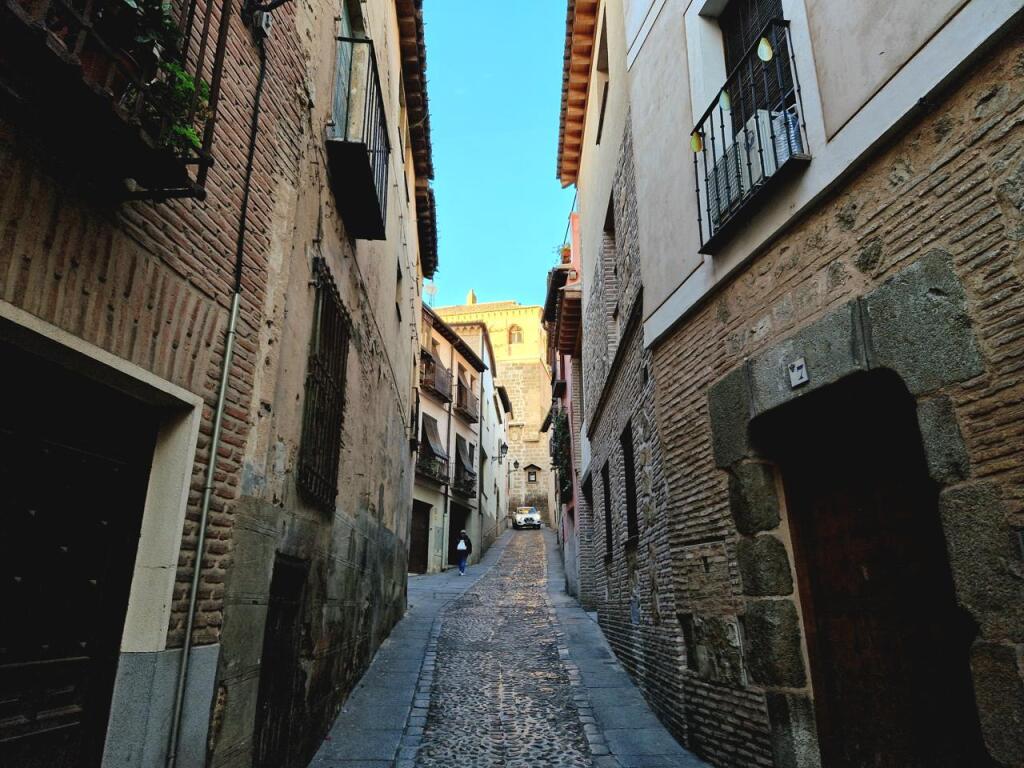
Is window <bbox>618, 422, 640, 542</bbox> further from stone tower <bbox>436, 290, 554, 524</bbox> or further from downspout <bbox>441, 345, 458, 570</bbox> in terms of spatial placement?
stone tower <bbox>436, 290, 554, 524</bbox>

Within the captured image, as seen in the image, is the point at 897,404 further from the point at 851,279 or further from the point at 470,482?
the point at 470,482

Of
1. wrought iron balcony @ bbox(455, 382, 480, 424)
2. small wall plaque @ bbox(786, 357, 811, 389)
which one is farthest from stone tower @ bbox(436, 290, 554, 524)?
small wall plaque @ bbox(786, 357, 811, 389)

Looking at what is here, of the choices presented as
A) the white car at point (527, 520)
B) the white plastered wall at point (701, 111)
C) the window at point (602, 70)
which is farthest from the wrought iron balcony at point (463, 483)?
the white plastered wall at point (701, 111)

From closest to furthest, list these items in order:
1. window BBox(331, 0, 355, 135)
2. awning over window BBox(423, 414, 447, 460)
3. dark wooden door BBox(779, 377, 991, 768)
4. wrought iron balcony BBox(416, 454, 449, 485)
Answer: dark wooden door BBox(779, 377, 991, 768), window BBox(331, 0, 355, 135), wrought iron balcony BBox(416, 454, 449, 485), awning over window BBox(423, 414, 447, 460)

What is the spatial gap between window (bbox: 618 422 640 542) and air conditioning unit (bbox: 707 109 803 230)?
2.92 metres

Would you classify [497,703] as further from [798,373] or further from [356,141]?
[356,141]

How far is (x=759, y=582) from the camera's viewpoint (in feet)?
13.5

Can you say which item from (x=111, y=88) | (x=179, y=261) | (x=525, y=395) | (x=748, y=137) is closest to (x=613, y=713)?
(x=748, y=137)

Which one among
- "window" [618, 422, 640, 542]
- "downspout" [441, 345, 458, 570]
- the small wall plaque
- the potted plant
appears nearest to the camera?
the potted plant

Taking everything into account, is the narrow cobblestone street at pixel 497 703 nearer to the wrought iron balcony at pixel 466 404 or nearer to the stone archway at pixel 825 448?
the stone archway at pixel 825 448

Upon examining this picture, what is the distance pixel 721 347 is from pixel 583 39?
22.4ft

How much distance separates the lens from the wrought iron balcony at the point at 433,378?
20375mm

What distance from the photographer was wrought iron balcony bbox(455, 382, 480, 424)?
2361 centimetres

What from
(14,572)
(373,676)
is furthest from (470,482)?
(14,572)
